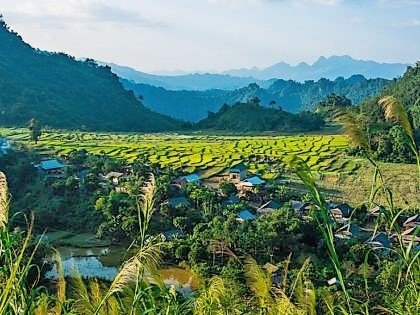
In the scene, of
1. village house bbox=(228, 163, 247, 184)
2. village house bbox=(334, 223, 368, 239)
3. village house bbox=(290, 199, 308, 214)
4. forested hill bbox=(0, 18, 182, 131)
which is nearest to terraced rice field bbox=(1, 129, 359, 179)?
village house bbox=(228, 163, 247, 184)

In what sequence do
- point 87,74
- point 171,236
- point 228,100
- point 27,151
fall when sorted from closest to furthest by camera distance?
1. point 171,236
2. point 27,151
3. point 87,74
4. point 228,100

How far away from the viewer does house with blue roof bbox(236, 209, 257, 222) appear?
21638 millimetres

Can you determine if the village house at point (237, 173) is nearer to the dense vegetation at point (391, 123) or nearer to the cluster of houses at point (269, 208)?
the cluster of houses at point (269, 208)

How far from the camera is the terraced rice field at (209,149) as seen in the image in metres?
32.3

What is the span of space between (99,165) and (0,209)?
2834cm

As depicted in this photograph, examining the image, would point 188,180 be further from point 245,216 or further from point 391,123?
point 391,123

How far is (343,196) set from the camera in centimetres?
2788

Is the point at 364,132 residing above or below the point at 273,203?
above

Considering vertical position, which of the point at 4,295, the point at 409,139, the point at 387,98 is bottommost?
the point at 4,295

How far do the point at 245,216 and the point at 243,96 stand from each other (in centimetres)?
9333

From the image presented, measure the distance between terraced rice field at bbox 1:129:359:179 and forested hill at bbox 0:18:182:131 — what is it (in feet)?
24.1

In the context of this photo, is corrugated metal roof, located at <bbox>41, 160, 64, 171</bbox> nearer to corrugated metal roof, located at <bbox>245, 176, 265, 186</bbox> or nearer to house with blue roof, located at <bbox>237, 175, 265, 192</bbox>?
house with blue roof, located at <bbox>237, 175, 265, 192</bbox>

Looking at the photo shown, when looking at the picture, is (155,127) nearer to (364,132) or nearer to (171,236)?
(171,236)

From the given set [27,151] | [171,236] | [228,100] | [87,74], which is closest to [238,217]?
[171,236]
